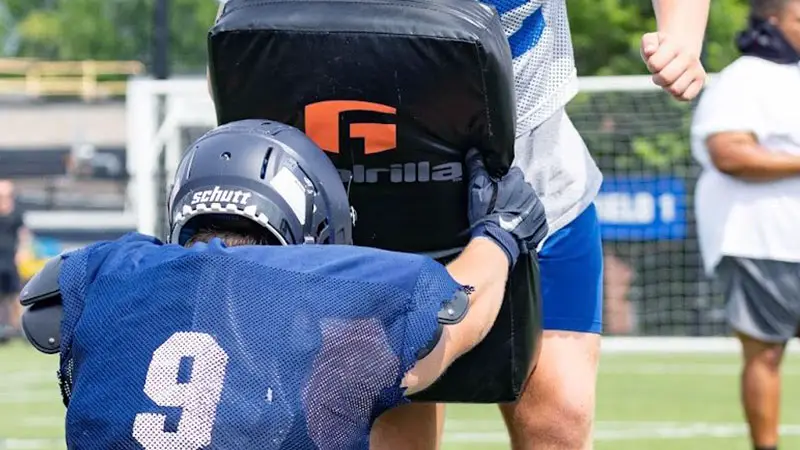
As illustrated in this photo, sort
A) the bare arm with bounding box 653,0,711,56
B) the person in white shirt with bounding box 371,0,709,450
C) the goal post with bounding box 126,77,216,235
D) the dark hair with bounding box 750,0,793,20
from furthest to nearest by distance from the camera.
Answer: the goal post with bounding box 126,77,216,235
the dark hair with bounding box 750,0,793,20
the person in white shirt with bounding box 371,0,709,450
the bare arm with bounding box 653,0,711,56

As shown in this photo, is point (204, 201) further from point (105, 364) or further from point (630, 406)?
point (630, 406)

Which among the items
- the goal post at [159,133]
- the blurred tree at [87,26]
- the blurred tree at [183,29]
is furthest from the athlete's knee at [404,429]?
the blurred tree at [87,26]

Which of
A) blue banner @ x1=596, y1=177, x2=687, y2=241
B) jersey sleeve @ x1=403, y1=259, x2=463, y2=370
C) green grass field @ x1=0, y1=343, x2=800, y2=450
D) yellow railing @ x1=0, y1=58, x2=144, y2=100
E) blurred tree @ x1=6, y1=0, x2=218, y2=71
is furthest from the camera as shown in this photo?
yellow railing @ x1=0, y1=58, x2=144, y2=100

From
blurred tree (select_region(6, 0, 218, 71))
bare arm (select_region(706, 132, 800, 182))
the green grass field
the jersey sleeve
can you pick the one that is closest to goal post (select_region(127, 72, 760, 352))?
the green grass field

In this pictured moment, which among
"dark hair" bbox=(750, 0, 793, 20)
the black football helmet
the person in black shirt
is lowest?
the person in black shirt

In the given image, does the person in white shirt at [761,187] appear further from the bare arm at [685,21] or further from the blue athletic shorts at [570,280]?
the bare arm at [685,21]

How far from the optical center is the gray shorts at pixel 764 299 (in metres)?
6.51

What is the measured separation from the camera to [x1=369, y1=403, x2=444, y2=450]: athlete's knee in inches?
135

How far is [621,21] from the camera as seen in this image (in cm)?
2419

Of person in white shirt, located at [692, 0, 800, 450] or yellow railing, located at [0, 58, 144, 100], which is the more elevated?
person in white shirt, located at [692, 0, 800, 450]

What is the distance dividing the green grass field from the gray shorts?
2.83 feet

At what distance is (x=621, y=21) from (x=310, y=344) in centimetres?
2238

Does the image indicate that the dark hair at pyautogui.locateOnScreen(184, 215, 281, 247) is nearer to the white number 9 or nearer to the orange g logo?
the white number 9

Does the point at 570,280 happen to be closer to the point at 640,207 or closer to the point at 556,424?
the point at 556,424
